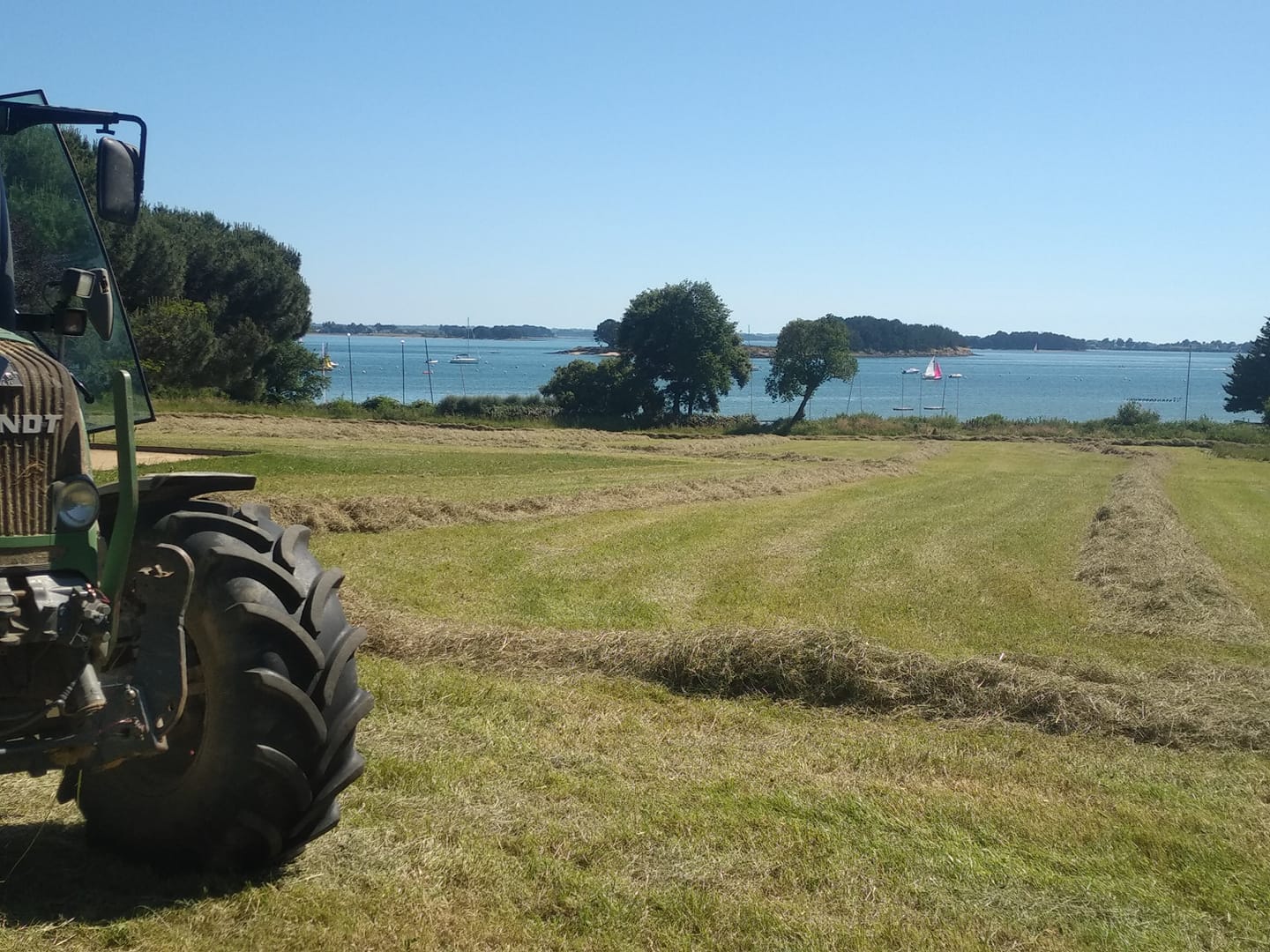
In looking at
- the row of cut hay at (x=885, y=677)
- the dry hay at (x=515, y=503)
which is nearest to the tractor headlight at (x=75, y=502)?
the row of cut hay at (x=885, y=677)

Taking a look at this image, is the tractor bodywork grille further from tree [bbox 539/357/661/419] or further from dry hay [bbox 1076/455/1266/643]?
tree [bbox 539/357/661/419]

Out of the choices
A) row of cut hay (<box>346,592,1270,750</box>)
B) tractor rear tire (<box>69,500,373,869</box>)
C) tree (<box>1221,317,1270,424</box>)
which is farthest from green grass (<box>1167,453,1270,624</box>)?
tree (<box>1221,317,1270,424</box>)

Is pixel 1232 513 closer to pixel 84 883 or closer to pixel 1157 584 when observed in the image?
pixel 1157 584

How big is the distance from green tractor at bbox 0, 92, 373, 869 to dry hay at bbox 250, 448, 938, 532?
1082cm

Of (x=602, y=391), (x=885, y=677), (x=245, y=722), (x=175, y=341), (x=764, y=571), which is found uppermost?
(x=175, y=341)

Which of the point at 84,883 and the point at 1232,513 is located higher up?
the point at 84,883

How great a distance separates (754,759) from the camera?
23.1 ft

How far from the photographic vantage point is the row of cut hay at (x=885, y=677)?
8.12m

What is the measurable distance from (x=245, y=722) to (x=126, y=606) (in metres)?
0.62

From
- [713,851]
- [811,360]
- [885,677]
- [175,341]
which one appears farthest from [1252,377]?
[713,851]

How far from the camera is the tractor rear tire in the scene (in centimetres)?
443

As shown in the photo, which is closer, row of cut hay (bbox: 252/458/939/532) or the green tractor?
the green tractor

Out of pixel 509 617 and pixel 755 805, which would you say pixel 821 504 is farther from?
pixel 755 805

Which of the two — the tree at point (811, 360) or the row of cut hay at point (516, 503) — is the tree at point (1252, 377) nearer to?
the tree at point (811, 360)
